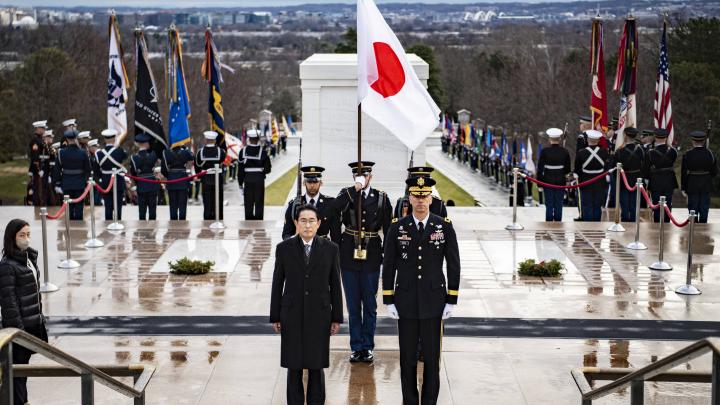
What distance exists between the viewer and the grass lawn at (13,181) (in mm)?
43037

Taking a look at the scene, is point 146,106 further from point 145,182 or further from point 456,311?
point 456,311

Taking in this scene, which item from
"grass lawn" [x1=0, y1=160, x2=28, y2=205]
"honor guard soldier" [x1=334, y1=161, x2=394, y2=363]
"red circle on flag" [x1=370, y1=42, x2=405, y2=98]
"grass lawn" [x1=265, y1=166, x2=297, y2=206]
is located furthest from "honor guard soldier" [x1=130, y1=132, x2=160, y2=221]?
"grass lawn" [x1=0, y1=160, x2=28, y2=205]

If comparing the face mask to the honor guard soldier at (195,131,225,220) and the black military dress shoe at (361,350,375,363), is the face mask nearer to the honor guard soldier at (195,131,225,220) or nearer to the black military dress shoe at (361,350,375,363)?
the black military dress shoe at (361,350,375,363)

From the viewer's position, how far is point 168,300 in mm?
11562

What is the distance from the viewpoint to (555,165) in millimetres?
16391

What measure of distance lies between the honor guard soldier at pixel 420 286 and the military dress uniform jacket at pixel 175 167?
29.9 ft

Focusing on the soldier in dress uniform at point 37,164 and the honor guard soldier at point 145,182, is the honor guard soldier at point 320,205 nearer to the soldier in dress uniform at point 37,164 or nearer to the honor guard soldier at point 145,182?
the honor guard soldier at point 145,182

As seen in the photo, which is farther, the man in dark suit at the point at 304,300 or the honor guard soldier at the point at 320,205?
the honor guard soldier at the point at 320,205

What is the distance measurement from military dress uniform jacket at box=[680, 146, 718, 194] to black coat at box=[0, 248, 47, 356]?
10574mm

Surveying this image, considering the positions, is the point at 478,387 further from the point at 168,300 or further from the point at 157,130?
the point at 157,130

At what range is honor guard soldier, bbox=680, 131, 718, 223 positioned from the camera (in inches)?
639

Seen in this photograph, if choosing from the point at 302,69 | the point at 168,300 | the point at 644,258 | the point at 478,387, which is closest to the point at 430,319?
the point at 478,387

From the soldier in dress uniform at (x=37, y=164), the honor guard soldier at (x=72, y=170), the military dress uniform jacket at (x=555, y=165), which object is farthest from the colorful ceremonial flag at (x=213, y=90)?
the military dress uniform jacket at (x=555, y=165)

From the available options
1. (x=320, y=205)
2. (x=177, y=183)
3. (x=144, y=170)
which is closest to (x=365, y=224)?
(x=320, y=205)
